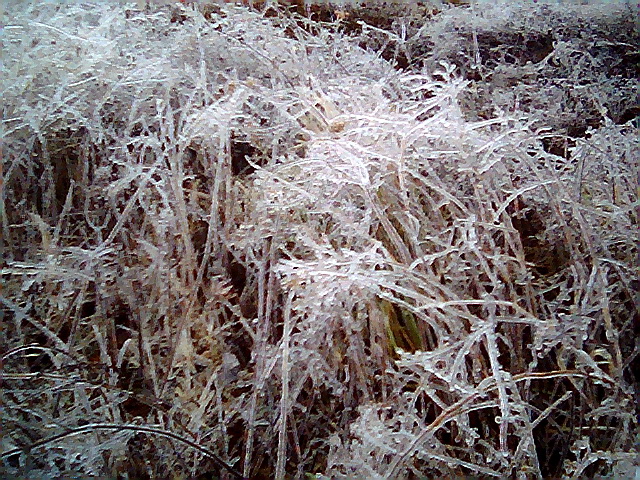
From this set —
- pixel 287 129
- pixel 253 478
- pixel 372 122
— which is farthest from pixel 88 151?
pixel 253 478

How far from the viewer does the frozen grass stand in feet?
3.62

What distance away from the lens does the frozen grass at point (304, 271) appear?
1.10 meters

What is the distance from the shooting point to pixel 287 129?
3.88 feet

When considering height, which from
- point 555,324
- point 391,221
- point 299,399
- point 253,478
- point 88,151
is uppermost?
point 88,151

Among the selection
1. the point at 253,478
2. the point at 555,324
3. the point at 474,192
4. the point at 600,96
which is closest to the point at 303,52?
the point at 474,192

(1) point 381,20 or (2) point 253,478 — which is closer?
(2) point 253,478

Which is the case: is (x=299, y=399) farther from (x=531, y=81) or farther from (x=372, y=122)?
(x=531, y=81)

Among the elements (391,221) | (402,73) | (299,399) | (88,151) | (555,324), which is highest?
(402,73)

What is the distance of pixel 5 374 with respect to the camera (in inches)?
44.5

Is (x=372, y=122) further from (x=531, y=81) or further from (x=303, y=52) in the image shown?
(x=531, y=81)

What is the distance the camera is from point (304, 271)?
44.0 inches

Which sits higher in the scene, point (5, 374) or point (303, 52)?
point (303, 52)

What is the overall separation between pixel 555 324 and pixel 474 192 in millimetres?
272

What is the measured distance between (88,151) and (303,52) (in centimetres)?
45
